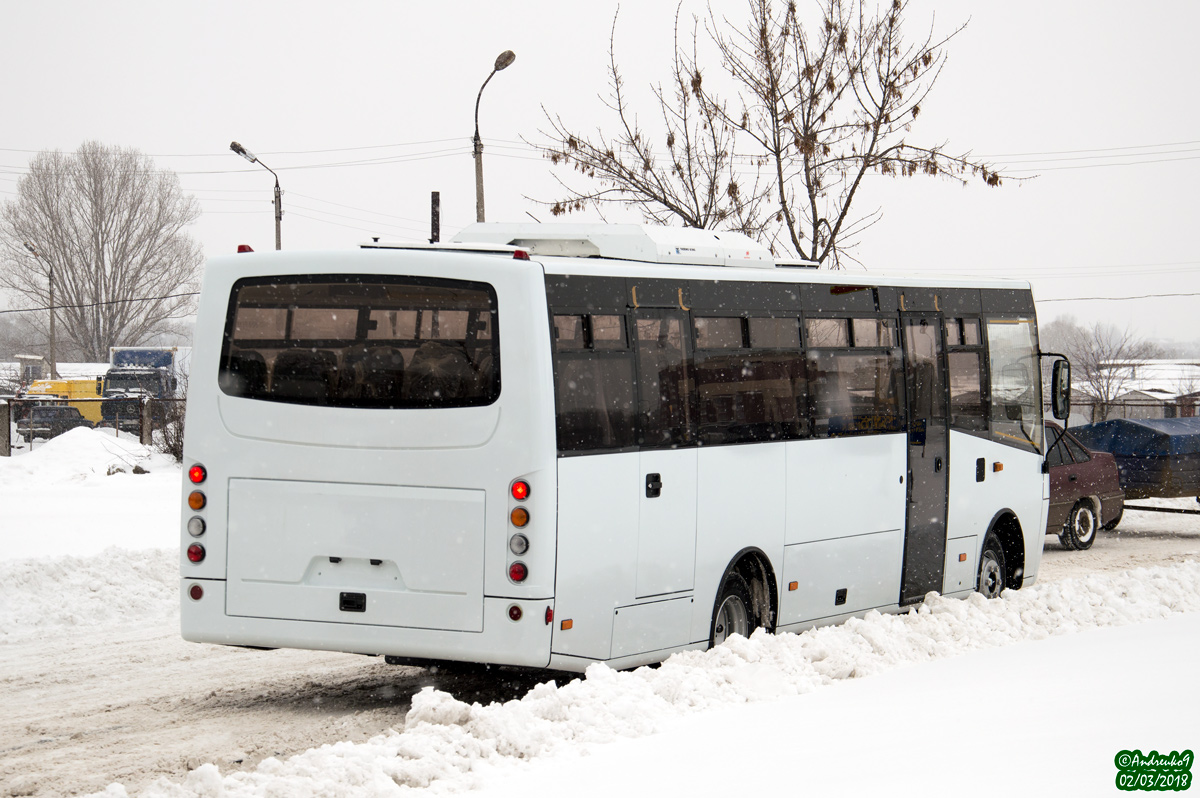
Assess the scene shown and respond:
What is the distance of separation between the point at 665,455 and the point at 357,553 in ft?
7.02

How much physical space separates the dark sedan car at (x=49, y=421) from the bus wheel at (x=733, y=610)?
31.7m

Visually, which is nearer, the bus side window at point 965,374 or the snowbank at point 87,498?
the bus side window at point 965,374

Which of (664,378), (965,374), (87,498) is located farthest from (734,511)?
(87,498)

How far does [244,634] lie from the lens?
25.8 ft

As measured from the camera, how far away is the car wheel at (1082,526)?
19.5 m

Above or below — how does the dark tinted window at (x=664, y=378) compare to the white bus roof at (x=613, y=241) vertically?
below

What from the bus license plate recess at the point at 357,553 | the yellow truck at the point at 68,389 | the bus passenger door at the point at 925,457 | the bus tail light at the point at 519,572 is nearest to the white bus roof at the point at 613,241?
the bus passenger door at the point at 925,457

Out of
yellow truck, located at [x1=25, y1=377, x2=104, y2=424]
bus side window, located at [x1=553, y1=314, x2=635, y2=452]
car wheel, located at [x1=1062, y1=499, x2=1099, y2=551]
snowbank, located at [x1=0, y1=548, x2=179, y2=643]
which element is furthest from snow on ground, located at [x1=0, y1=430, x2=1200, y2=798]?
yellow truck, located at [x1=25, y1=377, x2=104, y2=424]

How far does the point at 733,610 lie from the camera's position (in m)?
9.20

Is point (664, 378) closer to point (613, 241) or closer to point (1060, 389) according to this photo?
point (613, 241)

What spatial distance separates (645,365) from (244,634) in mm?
3109

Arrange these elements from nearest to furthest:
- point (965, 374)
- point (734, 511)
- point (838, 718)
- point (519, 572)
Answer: point (838, 718) → point (519, 572) → point (734, 511) → point (965, 374)

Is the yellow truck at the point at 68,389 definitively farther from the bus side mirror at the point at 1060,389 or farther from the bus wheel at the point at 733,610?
the bus wheel at the point at 733,610

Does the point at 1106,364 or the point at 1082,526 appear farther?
the point at 1106,364
